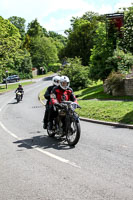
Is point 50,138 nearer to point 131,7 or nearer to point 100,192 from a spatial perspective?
point 100,192

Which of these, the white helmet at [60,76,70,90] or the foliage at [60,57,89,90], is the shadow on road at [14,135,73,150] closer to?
the white helmet at [60,76,70,90]

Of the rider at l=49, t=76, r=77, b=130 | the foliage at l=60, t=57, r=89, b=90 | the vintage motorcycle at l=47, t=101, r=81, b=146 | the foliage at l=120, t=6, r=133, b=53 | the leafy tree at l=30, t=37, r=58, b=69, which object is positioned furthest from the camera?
the leafy tree at l=30, t=37, r=58, b=69

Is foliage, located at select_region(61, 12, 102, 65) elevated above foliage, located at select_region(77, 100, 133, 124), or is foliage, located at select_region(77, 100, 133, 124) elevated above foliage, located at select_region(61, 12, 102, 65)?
foliage, located at select_region(61, 12, 102, 65)

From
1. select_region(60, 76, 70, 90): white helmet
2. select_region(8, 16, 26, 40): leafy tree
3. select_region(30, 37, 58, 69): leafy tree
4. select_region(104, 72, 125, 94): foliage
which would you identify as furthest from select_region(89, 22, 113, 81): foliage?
select_region(8, 16, 26, 40): leafy tree

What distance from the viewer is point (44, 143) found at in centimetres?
834

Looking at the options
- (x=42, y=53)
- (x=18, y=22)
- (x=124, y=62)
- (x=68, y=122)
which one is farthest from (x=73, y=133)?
(x=18, y=22)

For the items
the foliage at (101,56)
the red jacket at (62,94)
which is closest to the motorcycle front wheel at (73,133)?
the red jacket at (62,94)

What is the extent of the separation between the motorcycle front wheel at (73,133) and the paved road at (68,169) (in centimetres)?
21

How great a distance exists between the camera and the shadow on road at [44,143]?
7796 mm

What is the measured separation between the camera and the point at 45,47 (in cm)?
9644

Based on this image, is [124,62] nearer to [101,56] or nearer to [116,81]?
[116,81]

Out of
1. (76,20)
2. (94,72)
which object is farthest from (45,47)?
(94,72)

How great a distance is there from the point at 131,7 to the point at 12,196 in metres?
24.2

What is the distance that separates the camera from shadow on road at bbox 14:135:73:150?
7796mm
